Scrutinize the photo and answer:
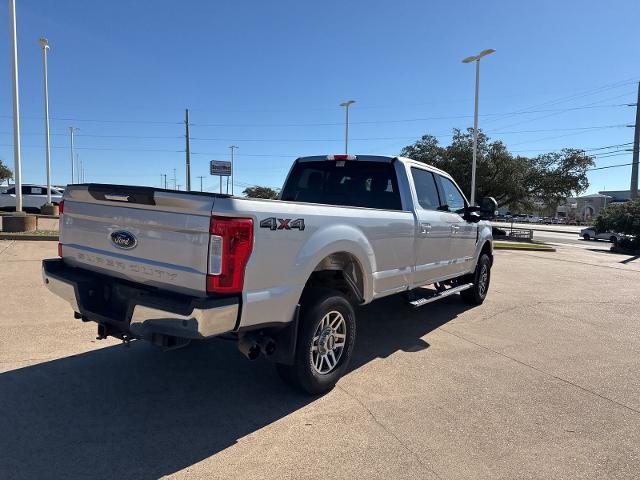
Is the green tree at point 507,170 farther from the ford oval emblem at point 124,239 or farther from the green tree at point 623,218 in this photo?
the ford oval emblem at point 124,239

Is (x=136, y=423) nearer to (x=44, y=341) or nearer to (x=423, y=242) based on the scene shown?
(x=44, y=341)

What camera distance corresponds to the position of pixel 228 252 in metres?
2.83

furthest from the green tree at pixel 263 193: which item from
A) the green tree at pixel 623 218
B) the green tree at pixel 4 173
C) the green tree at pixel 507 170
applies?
the green tree at pixel 4 173

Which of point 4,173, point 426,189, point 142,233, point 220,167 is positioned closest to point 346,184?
point 426,189

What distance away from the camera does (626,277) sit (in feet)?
39.8

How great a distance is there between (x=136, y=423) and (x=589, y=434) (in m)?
3.23

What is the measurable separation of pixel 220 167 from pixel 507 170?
23.2 m

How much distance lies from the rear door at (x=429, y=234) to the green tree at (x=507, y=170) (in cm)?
2622

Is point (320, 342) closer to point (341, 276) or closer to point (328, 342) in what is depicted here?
point (328, 342)

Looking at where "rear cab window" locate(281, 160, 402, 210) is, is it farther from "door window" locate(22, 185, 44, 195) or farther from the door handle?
"door window" locate(22, 185, 44, 195)

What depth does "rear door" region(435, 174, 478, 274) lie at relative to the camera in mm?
6004

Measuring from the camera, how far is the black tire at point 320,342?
11.5 feet

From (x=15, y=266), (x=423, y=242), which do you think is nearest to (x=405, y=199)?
(x=423, y=242)

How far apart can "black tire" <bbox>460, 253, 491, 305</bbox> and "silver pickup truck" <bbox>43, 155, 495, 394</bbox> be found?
9.09 feet
